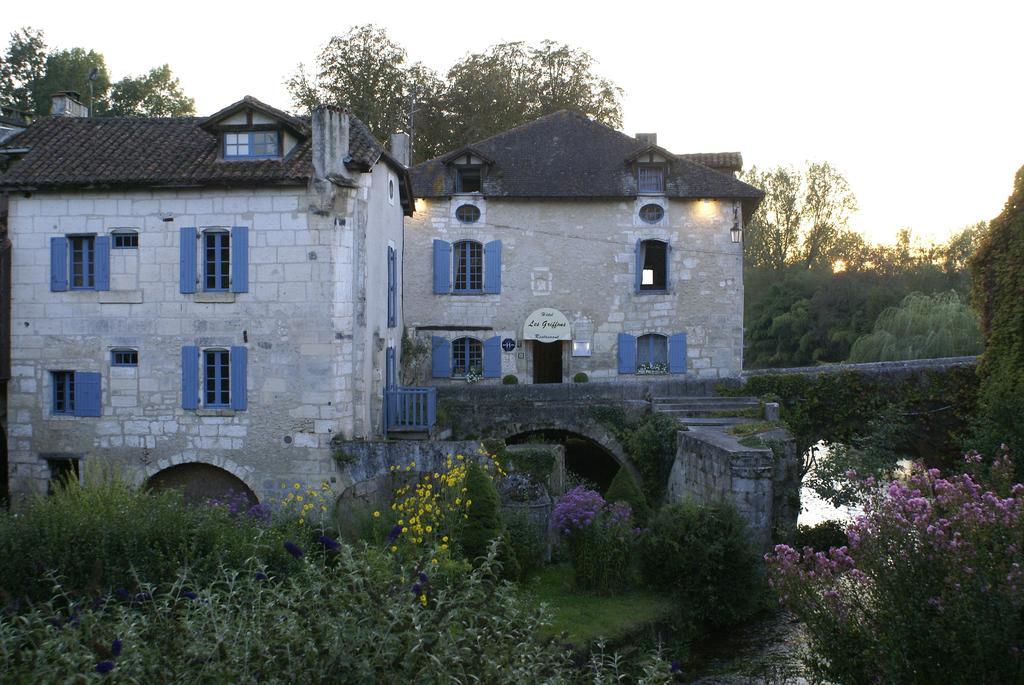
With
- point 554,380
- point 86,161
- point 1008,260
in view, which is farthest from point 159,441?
point 1008,260

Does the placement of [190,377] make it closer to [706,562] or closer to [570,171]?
[706,562]

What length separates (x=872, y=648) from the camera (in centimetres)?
753

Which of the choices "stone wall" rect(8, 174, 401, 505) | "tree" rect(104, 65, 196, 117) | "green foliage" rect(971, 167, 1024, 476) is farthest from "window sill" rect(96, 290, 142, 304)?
"tree" rect(104, 65, 196, 117)

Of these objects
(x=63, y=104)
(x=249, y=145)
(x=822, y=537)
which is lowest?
(x=822, y=537)

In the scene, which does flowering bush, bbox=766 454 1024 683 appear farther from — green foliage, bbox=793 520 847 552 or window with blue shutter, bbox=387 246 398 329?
window with blue shutter, bbox=387 246 398 329

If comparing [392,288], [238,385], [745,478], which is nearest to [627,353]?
[392,288]

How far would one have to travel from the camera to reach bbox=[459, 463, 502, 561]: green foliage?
473 inches

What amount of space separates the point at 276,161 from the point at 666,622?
9.11 metres

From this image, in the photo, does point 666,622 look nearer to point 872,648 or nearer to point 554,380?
point 872,648

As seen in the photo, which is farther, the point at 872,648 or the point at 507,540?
the point at 507,540

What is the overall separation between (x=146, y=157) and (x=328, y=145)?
320 cm

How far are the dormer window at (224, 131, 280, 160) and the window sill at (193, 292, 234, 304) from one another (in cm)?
222

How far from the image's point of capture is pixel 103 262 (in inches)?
611

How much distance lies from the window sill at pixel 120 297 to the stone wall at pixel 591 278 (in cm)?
794
